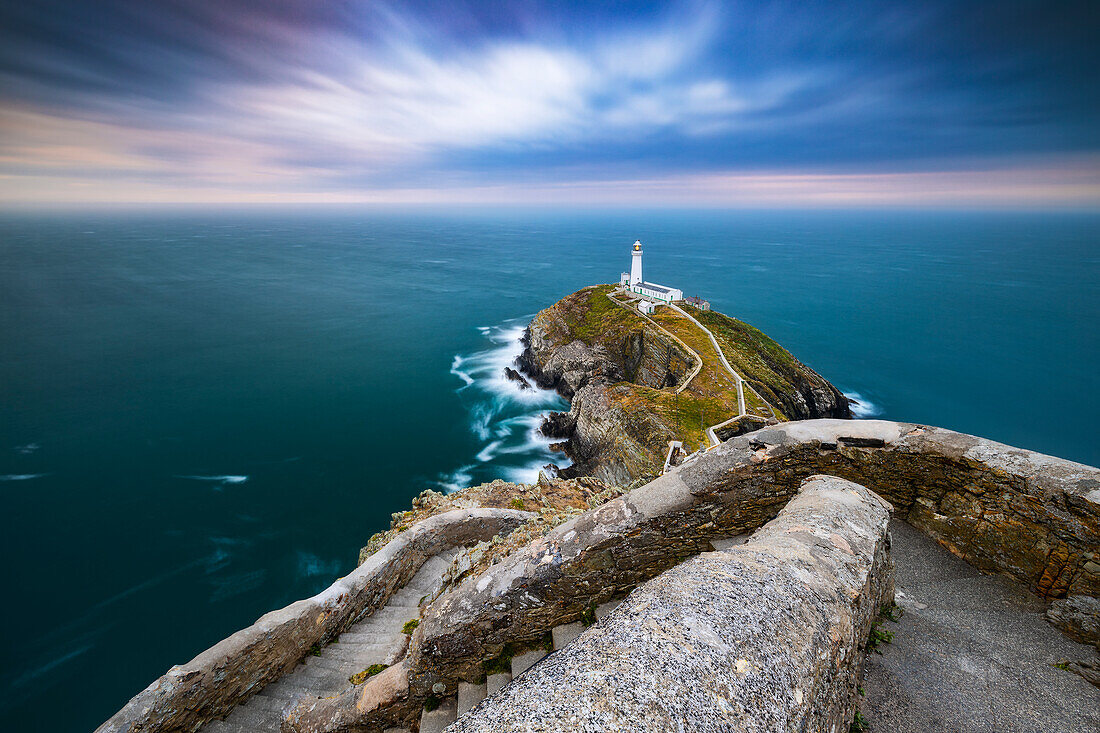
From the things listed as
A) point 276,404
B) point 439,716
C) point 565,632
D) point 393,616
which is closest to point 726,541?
point 565,632

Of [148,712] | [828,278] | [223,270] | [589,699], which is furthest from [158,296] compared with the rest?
[828,278]

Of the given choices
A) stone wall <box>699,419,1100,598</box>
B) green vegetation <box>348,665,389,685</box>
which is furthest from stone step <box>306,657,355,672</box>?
stone wall <box>699,419,1100,598</box>

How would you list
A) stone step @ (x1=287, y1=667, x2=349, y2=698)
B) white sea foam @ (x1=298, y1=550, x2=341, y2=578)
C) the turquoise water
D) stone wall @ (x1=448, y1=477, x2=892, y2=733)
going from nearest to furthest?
stone wall @ (x1=448, y1=477, x2=892, y2=733)
stone step @ (x1=287, y1=667, x2=349, y2=698)
the turquoise water
white sea foam @ (x1=298, y1=550, x2=341, y2=578)

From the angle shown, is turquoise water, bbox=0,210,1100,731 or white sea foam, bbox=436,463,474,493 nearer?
turquoise water, bbox=0,210,1100,731

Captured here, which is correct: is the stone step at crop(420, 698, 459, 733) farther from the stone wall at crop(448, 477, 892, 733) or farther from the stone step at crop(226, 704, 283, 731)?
the stone wall at crop(448, 477, 892, 733)

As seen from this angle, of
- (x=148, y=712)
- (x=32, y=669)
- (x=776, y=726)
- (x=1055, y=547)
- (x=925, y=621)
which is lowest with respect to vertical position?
(x=32, y=669)

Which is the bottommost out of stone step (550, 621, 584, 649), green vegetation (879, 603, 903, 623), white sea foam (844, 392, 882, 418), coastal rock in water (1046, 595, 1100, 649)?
white sea foam (844, 392, 882, 418)

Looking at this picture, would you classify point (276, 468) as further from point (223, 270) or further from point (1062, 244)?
point (1062, 244)

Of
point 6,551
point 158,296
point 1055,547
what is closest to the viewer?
point 1055,547
